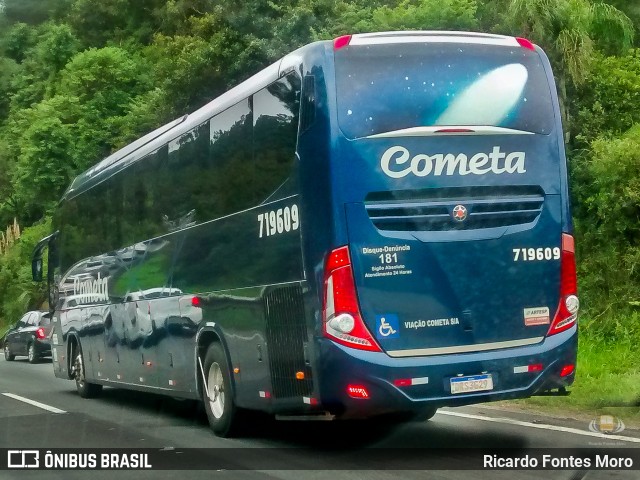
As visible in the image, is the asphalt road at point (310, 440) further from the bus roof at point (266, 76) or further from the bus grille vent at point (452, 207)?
the bus roof at point (266, 76)

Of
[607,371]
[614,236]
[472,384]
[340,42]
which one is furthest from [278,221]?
[614,236]

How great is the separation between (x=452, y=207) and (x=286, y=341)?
6.20 ft

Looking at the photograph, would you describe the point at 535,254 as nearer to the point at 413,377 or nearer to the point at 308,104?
the point at 413,377

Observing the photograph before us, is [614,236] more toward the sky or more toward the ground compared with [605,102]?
more toward the ground

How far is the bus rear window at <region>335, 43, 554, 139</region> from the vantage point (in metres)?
9.09

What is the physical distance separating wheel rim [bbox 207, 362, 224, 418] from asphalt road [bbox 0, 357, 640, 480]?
298 mm

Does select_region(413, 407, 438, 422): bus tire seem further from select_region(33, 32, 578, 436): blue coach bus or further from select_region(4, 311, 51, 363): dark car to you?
select_region(4, 311, 51, 363): dark car

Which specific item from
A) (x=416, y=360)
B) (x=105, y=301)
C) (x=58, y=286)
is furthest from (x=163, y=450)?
(x=58, y=286)

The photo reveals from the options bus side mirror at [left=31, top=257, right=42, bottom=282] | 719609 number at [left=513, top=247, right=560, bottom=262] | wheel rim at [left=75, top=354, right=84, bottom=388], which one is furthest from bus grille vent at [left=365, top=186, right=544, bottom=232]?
bus side mirror at [left=31, top=257, right=42, bottom=282]

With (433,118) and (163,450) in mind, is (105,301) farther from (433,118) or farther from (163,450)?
(433,118)

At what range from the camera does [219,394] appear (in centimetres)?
1152

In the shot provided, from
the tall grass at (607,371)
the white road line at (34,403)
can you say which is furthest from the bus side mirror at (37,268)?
the tall grass at (607,371)

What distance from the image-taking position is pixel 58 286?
19109 mm

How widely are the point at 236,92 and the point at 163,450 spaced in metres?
3.62
